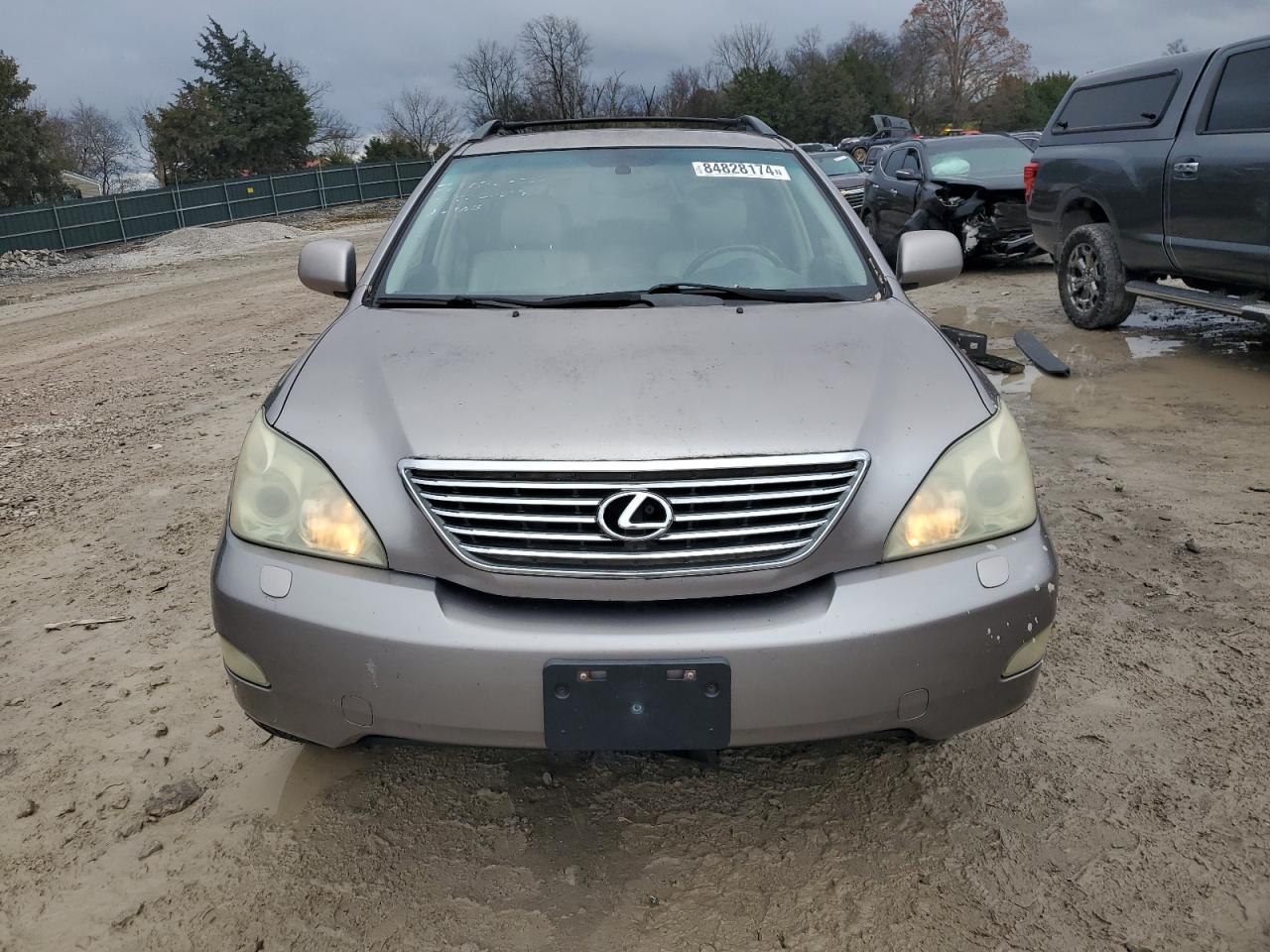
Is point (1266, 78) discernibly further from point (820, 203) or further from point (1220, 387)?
point (820, 203)

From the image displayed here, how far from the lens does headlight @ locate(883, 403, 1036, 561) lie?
6.48ft

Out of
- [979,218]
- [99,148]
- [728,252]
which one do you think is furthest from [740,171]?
[99,148]

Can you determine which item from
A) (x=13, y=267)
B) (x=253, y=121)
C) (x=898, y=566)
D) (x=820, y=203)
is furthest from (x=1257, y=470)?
(x=253, y=121)

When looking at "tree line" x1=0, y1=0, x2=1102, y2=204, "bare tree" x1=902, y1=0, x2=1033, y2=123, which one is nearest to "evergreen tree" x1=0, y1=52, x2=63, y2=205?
"tree line" x1=0, y1=0, x2=1102, y2=204

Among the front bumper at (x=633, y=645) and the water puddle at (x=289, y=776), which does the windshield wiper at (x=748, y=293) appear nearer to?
the front bumper at (x=633, y=645)

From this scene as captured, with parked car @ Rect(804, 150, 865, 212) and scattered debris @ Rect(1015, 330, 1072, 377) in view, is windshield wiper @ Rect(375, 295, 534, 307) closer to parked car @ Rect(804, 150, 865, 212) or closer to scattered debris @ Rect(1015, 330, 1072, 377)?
scattered debris @ Rect(1015, 330, 1072, 377)

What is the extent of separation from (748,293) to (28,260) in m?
24.7

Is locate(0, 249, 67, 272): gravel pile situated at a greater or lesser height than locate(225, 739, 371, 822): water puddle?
lesser

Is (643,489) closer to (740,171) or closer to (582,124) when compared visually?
(740,171)

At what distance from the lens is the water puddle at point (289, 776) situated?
2.38 m

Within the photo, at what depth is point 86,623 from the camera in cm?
339

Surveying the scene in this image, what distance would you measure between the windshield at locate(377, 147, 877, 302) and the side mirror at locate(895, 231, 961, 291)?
21 centimetres

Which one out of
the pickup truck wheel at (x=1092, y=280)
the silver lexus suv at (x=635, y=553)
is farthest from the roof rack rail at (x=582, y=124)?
the pickup truck wheel at (x=1092, y=280)

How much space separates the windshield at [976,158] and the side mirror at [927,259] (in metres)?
8.56
